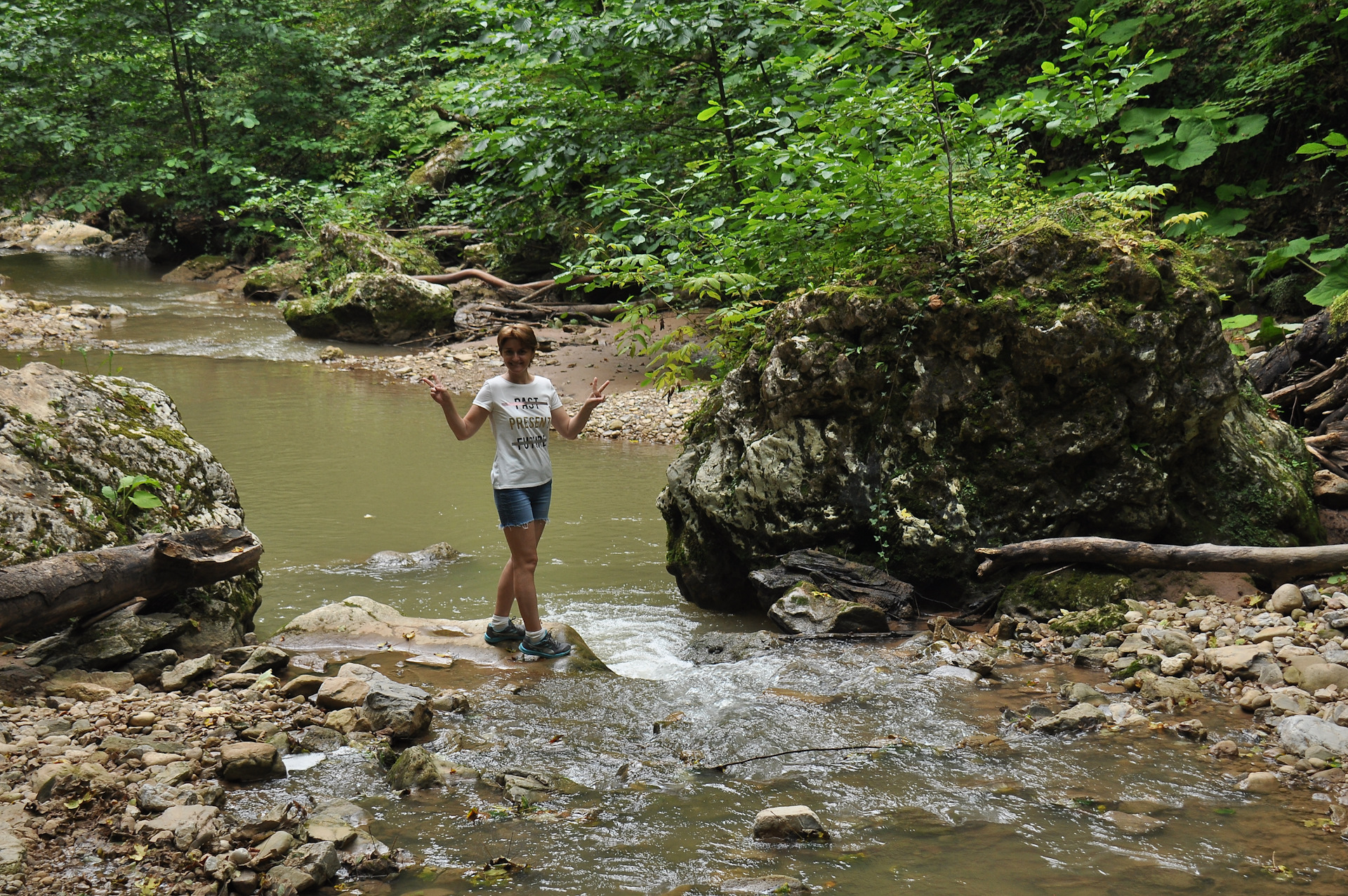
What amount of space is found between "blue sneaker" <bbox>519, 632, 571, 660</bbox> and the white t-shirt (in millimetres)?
900

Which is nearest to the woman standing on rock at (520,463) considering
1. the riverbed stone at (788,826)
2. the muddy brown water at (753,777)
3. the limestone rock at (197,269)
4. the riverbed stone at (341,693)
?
the muddy brown water at (753,777)

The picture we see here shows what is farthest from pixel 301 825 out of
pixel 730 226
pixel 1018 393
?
pixel 730 226

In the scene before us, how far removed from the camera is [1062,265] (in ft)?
19.2

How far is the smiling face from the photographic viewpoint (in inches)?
204

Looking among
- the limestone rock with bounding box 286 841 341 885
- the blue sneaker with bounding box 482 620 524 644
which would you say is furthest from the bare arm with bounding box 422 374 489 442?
the limestone rock with bounding box 286 841 341 885

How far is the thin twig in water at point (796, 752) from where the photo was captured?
3.71 m

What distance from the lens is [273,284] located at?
2428 centimetres

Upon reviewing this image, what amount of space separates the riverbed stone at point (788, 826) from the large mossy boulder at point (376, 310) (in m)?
16.8

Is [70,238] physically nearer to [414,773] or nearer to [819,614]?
[819,614]

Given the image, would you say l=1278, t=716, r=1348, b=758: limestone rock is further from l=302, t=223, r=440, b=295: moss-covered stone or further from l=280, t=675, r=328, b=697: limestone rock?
l=302, t=223, r=440, b=295: moss-covered stone

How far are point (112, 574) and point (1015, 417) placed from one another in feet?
17.2

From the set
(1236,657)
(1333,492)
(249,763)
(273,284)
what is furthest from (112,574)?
(273,284)

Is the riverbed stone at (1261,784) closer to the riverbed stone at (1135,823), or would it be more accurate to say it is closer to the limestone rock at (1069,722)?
the riverbed stone at (1135,823)

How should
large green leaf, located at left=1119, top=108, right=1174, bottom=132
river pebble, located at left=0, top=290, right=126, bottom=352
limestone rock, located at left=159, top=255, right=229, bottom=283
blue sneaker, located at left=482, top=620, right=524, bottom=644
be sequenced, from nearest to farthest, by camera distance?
blue sneaker, located at left=482, top=620, right=524, bottom=644, large green leaf, located at left=1119, top=108, right=1174, bottom=132, river pebble, located at left=0, top=290, right=126, bottom=352, limestone rock, located at left=159, top=255, right=229, bottom=283
